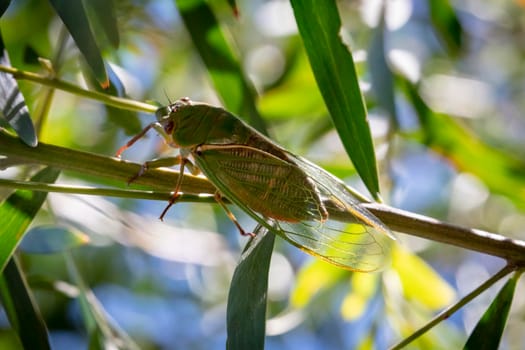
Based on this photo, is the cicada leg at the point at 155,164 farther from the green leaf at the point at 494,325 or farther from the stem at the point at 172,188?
the green leaf at the point at 494,325

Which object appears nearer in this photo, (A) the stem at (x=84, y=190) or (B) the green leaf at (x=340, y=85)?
(A) the stem at (x=84, y=190)

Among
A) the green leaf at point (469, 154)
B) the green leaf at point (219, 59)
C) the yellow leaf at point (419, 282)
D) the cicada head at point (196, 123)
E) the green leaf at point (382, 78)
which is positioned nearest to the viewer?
the cicada head at point (196, 123)

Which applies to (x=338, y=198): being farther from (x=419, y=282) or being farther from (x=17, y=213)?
(x=419, y=282)

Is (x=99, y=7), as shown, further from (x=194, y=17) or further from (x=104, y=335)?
(x=104, y=335)

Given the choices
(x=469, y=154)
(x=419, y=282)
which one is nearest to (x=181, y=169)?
(x=469, y=154)

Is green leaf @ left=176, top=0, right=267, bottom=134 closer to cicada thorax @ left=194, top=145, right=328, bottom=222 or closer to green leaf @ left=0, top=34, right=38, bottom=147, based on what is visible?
cicada thorax @ left=194, top=145, right=328, bottom=222

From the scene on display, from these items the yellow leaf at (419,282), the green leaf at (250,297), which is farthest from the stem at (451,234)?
the yellow leaf at (419,282)

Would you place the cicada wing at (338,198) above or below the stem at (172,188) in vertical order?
above

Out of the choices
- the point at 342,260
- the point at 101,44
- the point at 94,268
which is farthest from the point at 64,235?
the point at 94,268
